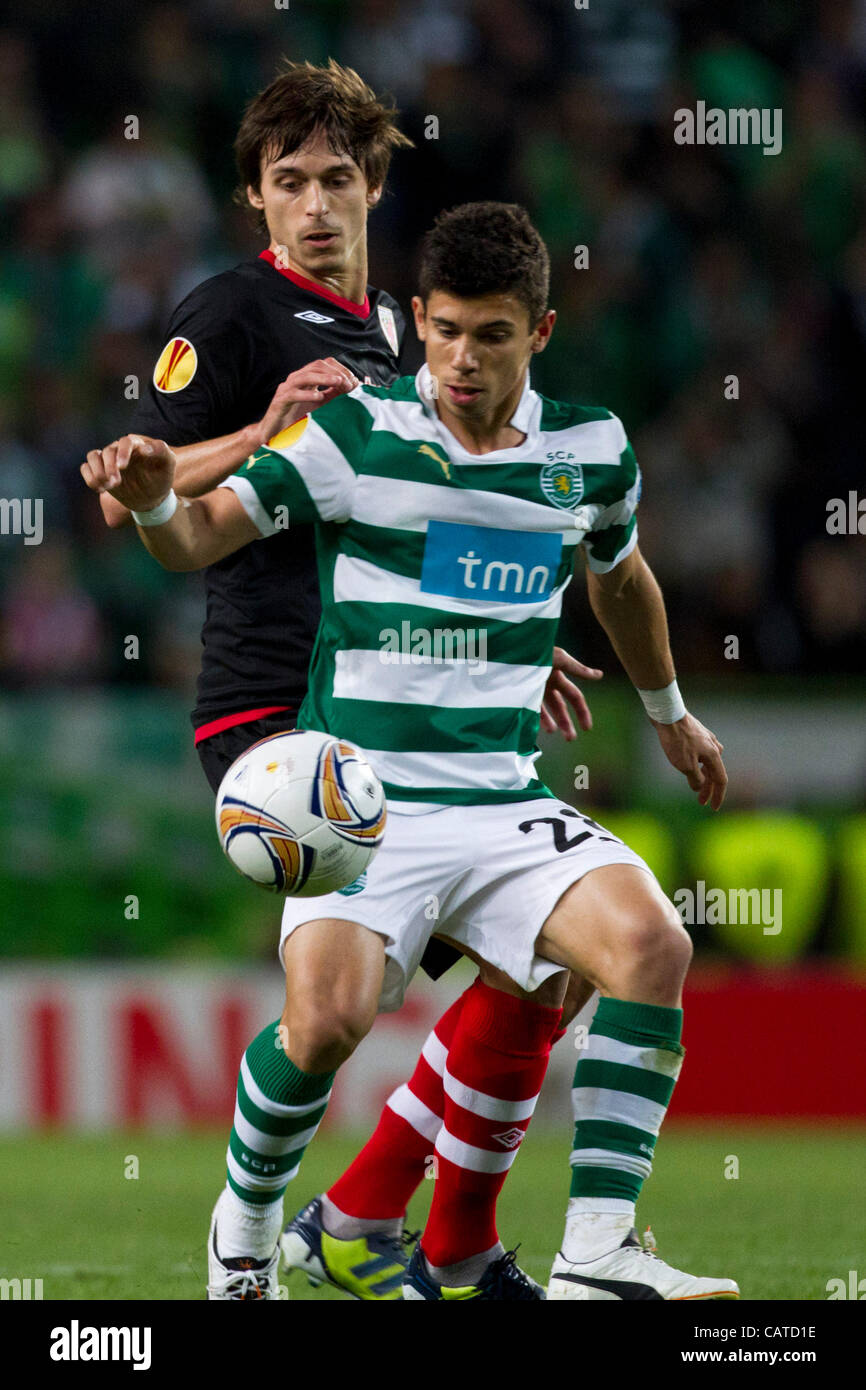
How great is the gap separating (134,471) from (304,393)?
19.3 inches

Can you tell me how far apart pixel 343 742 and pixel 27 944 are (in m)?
5.55

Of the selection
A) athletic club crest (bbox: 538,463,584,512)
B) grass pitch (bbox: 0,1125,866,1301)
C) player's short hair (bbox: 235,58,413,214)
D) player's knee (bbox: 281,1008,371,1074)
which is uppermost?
player's short hair (bbox: 235,58,413,214)

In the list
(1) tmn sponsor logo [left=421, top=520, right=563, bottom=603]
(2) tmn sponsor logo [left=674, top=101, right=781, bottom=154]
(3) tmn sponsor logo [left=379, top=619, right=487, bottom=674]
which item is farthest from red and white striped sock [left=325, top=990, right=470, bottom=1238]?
(2) tmn sponsor logo [left=674, top=101, right=781, bottom=154]

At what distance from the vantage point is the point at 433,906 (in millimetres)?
3836

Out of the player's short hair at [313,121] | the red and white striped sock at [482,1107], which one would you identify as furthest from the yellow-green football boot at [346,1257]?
the player's short hair at [313,121]

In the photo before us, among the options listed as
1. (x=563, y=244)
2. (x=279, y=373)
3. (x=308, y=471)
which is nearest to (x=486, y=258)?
(x=308, y=471)

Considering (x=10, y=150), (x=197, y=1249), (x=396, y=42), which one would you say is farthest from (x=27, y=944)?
(x=396, y=42)

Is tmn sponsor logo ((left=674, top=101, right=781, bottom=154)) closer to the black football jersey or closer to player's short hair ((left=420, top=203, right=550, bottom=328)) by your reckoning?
the black football jersey

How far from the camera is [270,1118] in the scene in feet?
12.5

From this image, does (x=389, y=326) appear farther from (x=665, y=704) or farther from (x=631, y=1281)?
(x=631, y=1281)

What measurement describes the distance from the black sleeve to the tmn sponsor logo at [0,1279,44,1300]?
1748 mm

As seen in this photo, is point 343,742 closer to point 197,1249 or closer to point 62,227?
point 197,1249

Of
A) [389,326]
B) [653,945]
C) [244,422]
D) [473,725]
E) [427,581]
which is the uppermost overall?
[389,326]

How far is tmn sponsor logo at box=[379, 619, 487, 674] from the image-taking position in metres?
3.86
